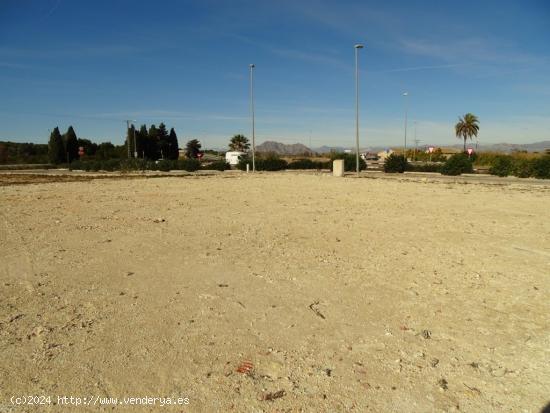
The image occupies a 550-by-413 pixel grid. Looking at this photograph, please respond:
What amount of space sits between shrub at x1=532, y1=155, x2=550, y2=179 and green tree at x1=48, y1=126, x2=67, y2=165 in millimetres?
70539

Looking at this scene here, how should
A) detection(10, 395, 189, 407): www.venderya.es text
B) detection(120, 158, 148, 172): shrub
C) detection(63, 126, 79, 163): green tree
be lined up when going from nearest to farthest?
1. detection(10, 395, 189, 407): www.venderya.es text
2. detection(120, 158, 148, 172): shrub
3. detection(63, 126, 79, 163): green tree

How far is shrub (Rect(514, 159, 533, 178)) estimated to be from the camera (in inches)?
1165

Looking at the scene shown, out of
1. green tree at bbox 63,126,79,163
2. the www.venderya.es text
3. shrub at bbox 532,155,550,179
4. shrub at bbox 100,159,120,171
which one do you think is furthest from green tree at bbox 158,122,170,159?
the www.venderya.es text

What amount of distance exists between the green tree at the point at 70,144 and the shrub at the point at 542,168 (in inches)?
2769

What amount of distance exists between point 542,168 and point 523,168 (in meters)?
1.46

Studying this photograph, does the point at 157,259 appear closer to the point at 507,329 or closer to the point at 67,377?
the point at 67,377

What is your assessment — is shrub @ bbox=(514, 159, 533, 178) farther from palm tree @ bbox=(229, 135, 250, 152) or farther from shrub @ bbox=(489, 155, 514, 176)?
palm tree @ bbox=(229, 135, 250, 152)

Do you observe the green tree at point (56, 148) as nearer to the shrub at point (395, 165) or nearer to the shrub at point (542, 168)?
the shrub at point (395, 165)

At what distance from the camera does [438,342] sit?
4.02 metres

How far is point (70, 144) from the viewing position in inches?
2985

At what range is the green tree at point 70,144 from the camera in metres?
75.1

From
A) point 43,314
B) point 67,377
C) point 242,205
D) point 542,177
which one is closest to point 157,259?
point 43,314

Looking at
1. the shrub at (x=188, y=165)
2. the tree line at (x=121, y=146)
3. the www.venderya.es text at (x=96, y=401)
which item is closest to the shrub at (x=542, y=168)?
the shrub at (x=188, y=165)

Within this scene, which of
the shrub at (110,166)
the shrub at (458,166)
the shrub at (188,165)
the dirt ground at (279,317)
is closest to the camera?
the dirt ground at (279,317)
